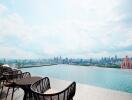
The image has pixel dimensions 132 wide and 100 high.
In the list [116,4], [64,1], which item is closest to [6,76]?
[64,1]

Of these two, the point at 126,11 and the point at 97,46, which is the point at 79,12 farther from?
the point at 97,46

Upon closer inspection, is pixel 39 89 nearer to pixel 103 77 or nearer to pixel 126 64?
pixel 103 77

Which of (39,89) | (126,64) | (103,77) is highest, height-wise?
(126,64)

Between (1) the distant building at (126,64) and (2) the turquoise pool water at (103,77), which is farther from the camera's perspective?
(1) the distant building at (126,64)

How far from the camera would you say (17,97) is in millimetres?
3627

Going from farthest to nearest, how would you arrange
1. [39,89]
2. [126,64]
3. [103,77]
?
1. [126,64]
2. [103,77]
3. [39,89]

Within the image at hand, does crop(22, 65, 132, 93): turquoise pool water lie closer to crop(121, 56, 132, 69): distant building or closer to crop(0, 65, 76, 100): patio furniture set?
crop(121, 56, 132, 69): distant building

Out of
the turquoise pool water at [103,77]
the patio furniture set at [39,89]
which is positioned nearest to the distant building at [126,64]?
the turquoise pool water at [103,77]

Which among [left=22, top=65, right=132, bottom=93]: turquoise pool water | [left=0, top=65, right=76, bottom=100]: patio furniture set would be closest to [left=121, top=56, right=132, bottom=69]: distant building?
[left=22, top=65, right=132, bottom=93]: turquoise pool water

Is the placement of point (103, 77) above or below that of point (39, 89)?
below

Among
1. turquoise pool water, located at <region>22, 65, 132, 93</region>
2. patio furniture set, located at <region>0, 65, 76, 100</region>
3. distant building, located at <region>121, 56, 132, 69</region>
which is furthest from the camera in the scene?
distant building, located at <region>121, 56, 132, 69</region>

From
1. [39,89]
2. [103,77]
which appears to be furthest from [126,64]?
[39,89]

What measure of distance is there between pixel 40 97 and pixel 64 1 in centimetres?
671

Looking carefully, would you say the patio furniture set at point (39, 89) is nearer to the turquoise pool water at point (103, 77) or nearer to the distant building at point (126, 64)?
the turquoise pool water at point (103, 77)
